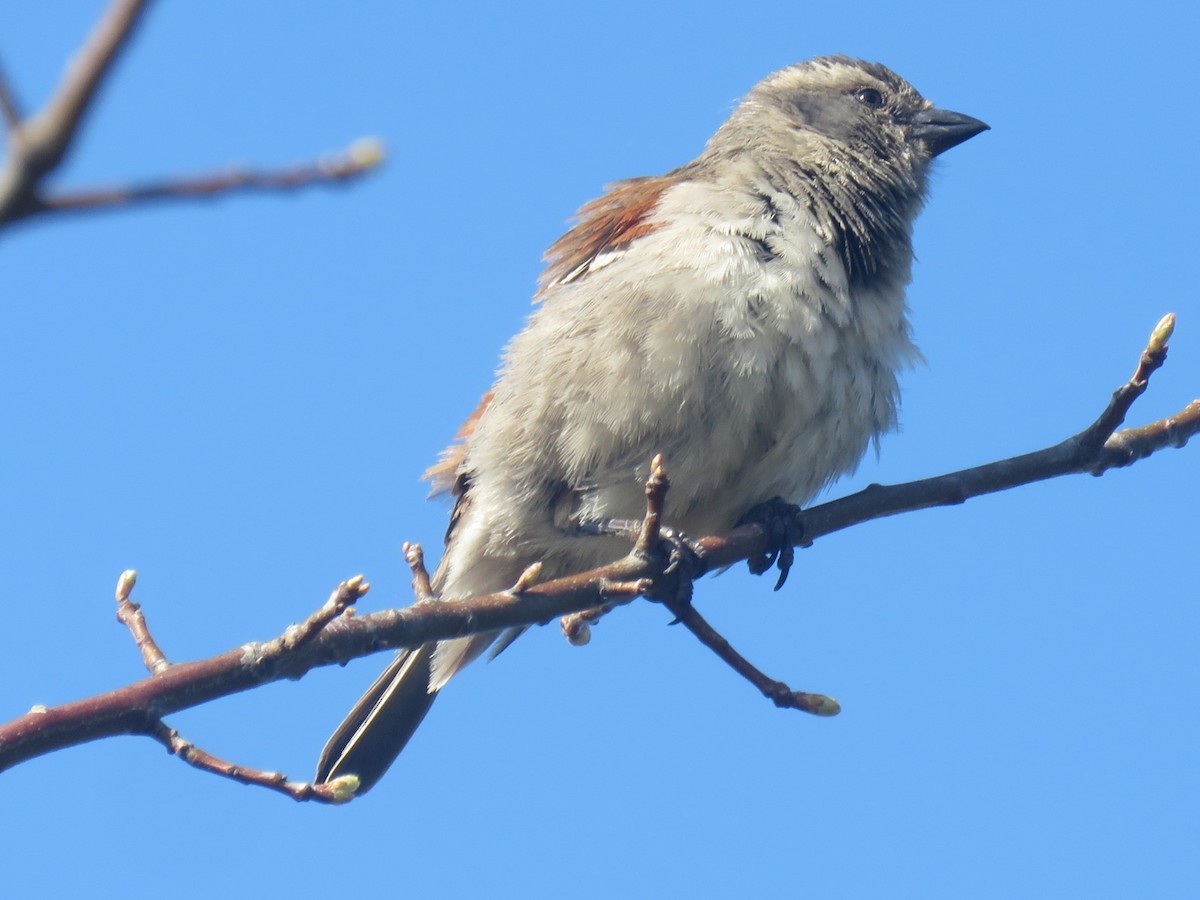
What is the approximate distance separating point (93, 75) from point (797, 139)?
572 centimetres

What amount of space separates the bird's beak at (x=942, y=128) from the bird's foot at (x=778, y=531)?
2.45 m

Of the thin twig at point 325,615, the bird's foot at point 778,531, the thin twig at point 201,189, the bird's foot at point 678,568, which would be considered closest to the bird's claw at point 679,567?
the bird's foot at point 678,568

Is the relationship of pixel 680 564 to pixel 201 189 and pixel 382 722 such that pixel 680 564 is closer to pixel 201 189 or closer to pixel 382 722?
pixel 382 722

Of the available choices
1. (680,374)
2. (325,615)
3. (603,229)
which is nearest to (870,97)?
(603,229)

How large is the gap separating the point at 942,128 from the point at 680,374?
2679mm

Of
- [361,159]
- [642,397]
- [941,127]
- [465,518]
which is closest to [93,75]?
[361,159]

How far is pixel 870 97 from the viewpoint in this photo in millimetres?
7324

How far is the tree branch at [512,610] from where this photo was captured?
3.49 metres

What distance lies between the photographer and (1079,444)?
15.5 feet

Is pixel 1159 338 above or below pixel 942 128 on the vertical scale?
below

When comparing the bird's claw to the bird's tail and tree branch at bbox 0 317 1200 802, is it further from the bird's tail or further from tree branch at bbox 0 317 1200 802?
the bird's tail

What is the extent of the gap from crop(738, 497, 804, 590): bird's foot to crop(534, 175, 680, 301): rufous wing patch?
1290mm

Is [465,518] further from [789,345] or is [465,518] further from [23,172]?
[23,172]

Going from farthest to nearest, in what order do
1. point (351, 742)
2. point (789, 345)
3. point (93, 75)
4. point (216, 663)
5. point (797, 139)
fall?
point (797, 139), point (351, 742), point (789, 345), point (216, 663), point (93, 75)
